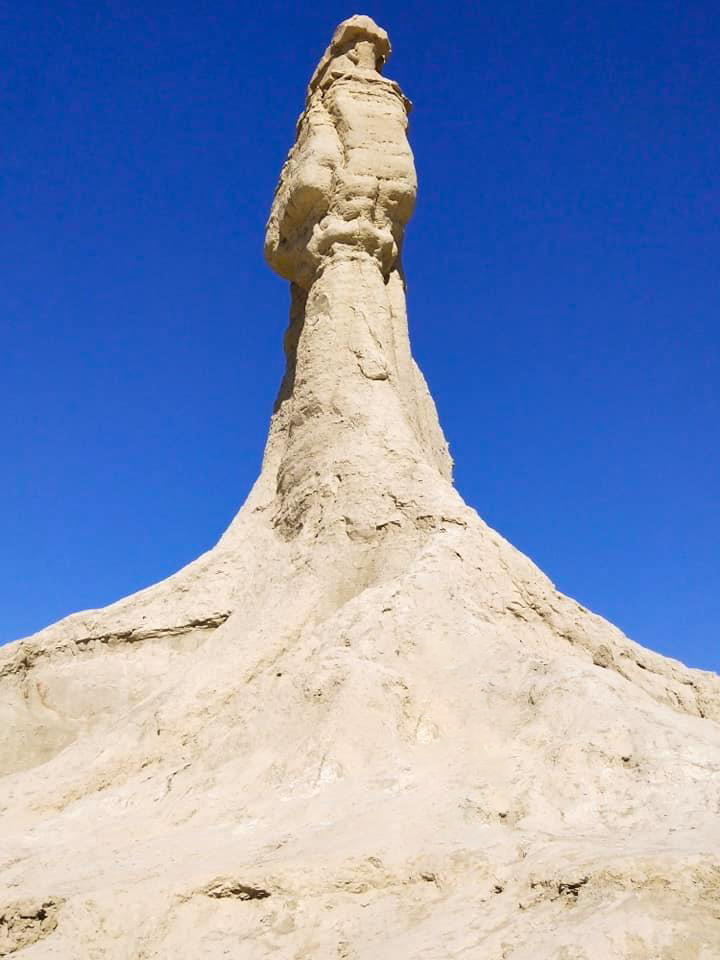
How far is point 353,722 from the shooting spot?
7785 mm

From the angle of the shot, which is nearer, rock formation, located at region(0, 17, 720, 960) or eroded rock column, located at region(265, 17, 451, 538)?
rock formation, located at region(0, 17, 720, 960)

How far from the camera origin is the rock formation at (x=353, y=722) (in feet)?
18.9

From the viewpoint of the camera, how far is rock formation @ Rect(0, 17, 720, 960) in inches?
227

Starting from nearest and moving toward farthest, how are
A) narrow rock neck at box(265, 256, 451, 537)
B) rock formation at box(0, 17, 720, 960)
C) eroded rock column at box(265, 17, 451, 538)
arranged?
rock formation at box(0, 17, 720, 960)
narrow rock neck at box(265, 256, 451, 537)
eroded rock column at box(265, 17, 451, 538)

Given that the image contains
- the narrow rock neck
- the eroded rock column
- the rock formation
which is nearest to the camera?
the rock formation

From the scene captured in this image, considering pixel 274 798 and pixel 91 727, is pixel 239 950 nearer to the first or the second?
pixel 274 798

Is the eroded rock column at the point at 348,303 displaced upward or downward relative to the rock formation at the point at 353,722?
upward

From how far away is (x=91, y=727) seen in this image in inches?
443

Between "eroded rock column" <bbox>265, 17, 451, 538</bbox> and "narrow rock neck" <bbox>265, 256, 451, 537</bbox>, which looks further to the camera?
"eroded rock column" <bbox>265, 17, 451, 538</bbox>

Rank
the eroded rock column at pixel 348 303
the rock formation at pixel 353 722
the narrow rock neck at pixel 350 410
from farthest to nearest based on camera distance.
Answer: the eroded rock column at pixel 348 303
the narrow rock neck at pixel 350 410
the rock formation at pixel 353 722

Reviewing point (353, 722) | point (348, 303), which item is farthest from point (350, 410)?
point (353, 722)

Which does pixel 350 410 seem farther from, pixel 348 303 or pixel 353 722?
pixel 353 722

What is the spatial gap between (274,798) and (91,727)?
4.61 metres

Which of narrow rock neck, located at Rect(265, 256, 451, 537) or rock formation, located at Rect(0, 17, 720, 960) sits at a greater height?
narrow rock neck, located at Rect(265, 256, 451, 537)
